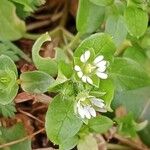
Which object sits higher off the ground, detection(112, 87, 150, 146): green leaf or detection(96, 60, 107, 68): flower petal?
detection(96, 60, 107, 68): flower petal

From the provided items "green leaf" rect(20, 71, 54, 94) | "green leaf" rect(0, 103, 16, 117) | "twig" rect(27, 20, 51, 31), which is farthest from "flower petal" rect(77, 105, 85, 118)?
"twig" rect(27, 20, 51, 31)

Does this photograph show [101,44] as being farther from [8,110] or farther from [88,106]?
[8,110]

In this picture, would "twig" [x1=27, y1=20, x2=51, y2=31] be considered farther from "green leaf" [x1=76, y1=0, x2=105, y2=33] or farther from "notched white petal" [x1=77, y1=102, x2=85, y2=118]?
"notched white petal" [x1=77, y1=102, x2=85, y2=118]

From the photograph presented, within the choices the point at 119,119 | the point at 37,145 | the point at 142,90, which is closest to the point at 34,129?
the point at 37,145

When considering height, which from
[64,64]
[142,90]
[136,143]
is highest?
[64,64]

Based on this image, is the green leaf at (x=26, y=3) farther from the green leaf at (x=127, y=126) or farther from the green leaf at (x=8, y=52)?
the green leaf at (x=127, y=126)

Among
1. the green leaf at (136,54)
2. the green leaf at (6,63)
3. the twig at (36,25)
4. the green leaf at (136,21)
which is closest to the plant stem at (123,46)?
the green leaf at (136,54)

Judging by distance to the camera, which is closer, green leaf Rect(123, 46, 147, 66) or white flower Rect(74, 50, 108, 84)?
white flower Rect(74, 50, 108, 84)

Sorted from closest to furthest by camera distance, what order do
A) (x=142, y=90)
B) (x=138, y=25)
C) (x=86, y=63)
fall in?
(x=86, y=63)
(x=138, y=25)
(x=142, y=90)

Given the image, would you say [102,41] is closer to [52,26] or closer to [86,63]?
[86,63]
